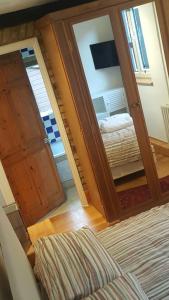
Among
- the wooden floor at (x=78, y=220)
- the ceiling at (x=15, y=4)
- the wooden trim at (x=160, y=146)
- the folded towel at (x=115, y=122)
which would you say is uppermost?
the ceiling at (x=15, y=4)

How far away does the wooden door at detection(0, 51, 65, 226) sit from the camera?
12.4 ft

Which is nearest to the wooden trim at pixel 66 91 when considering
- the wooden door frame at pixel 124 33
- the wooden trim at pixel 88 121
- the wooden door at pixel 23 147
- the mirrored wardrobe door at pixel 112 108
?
the wooden trim at pixel 88 121

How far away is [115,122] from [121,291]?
1848 mm

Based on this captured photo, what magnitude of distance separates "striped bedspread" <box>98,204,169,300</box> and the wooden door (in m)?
1.55

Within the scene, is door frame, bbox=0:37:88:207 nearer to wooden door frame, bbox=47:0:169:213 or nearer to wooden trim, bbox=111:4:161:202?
wooden door frame, bbox=47:0:169:213

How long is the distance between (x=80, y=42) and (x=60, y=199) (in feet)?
7.25

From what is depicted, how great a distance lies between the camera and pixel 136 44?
2988mm

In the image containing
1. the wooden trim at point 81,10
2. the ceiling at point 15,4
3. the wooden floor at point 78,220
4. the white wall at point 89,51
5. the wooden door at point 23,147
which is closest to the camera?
the ceiling at point 15,4

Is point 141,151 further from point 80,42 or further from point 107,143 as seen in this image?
point 80,42

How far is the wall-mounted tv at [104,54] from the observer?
9.45ft

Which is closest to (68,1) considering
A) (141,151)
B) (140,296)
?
(141,151)

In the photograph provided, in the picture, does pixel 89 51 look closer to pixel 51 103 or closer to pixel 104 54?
pixel 104 54

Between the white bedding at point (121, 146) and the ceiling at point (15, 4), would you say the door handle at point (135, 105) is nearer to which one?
the white bedding at point (121, 146)

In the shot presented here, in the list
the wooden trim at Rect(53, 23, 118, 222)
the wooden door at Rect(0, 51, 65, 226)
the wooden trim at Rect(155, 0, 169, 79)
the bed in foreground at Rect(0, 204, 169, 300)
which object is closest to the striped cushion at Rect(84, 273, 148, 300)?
the bed in foreground at Rect(0, 204, 169, 300)
